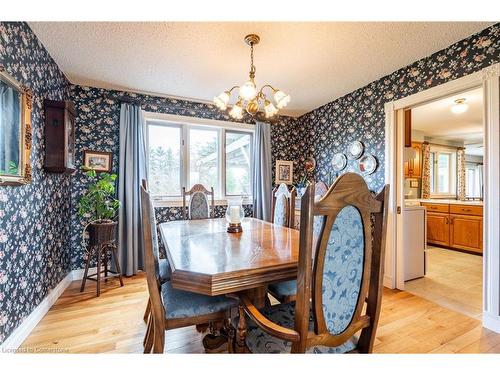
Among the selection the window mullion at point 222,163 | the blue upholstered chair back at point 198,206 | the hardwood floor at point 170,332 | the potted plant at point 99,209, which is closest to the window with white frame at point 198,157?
the window mullion at point 222,163

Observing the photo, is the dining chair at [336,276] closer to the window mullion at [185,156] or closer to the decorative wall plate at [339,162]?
the decorative wall plate at [339,162]

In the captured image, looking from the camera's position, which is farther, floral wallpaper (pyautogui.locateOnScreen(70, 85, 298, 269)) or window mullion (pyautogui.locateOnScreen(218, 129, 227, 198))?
window mullion (pyautogui.locateOnScreen(218, 129, 227, 198))

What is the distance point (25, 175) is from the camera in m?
1.70

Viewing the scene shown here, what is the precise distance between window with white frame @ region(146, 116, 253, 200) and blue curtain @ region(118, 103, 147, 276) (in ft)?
0.92

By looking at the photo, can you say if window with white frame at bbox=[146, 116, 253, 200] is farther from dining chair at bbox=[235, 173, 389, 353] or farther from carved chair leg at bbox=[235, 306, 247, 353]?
dining chair at bbox=[235, 173, 389, 353]

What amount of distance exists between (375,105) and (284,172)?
66.9 inches

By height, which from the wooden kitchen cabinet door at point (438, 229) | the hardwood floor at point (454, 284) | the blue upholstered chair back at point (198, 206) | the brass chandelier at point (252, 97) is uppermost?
the brass chandelier at point (252, 97)

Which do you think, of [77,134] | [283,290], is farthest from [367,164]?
[77,134]

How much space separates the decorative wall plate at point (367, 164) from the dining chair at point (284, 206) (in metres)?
1.22

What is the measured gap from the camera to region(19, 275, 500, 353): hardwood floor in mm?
1619

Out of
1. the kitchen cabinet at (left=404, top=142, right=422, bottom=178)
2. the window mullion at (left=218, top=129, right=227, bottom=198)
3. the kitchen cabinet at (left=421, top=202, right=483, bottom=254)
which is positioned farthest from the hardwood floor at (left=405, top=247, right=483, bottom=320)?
the window mullion at (left=218, top=129, right=227, bottom=198)

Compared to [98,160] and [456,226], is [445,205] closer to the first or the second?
[456,226]

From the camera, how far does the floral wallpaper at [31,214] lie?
1.54 metres
